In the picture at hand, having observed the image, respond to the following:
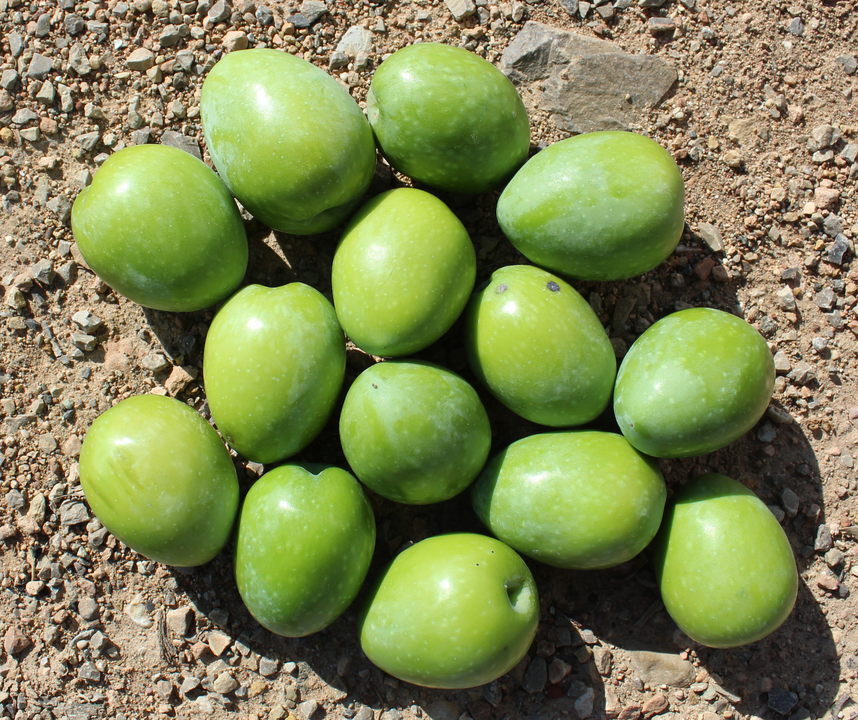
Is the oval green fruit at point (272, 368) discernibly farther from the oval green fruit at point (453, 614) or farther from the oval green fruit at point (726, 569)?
the oval green fruit at point (726, 569)

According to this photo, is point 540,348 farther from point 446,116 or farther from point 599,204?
point 446,116

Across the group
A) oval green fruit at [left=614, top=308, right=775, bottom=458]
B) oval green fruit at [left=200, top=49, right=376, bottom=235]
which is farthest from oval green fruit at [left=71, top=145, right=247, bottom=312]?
oval green fruit at [left=614, top=308, right=775, bottom=458]

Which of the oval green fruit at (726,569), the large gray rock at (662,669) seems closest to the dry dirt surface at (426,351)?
the large gray rock at (662,669)

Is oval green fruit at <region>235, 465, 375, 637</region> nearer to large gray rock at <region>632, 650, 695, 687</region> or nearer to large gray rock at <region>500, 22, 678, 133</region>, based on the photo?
large gray rock at <region>632, 650, 695, 687</region>

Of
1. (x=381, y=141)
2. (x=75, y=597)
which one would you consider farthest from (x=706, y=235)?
(x=75, y=597)

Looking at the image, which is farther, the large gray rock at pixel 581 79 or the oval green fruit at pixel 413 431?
the large gray rock at pixel 581 79

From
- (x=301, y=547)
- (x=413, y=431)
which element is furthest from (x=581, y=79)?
(x=301, y=547)

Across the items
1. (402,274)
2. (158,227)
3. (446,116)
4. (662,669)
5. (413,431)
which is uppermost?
(446,116)
